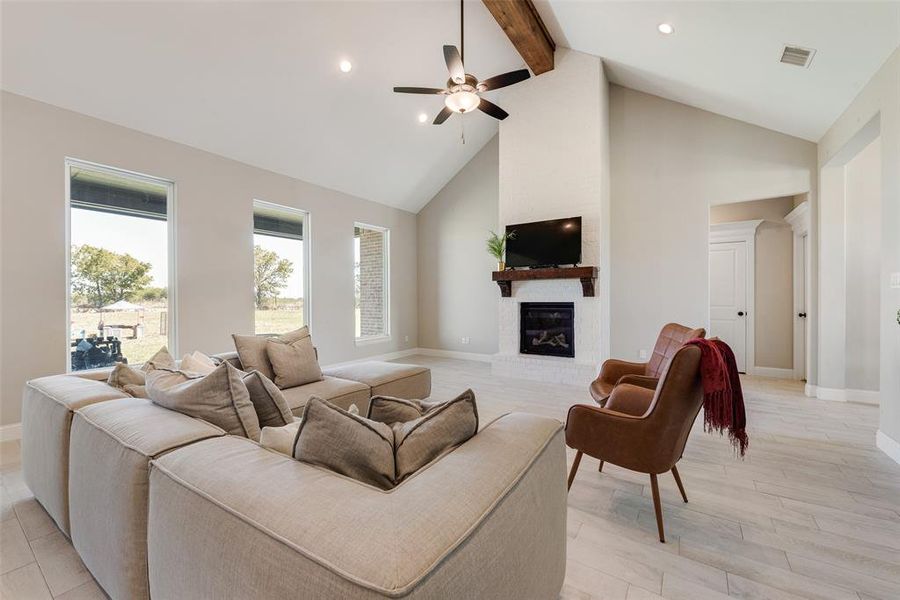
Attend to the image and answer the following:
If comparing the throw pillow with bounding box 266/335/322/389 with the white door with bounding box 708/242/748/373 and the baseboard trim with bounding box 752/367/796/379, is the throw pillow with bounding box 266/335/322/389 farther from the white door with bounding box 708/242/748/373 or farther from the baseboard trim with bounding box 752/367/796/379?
the baseboard trim with bounding box 752/367/796/379

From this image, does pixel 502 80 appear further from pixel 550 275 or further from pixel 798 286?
pixel 798 286

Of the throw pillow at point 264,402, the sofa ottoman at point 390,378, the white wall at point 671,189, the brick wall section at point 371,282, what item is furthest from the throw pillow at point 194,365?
the white wall at point 671,189

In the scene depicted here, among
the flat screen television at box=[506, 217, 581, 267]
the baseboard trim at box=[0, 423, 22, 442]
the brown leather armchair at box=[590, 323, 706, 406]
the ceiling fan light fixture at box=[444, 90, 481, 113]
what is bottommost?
the baseboard trim at box=[0, 423, 22, 442]

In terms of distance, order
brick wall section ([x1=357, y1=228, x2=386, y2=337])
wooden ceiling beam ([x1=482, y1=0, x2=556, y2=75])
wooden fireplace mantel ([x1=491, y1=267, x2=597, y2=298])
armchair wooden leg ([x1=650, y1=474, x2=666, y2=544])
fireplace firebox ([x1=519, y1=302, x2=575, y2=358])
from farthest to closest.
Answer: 1. brick wall section ([x1=357, y1=228, x2=386, y2=337])
2. fireplace firebox ([x1=519, y1=302, x2=575, y2=358])
3. wooden fireplace mantel ([x1=491, y1=267, x2=597, y2=298])
4. wooden ceiling beam ([x1=482, y1=0, x2=556, y2=75])
5. armchair wooden leg ([x1=650, y1=474, x2=666, y2=544])

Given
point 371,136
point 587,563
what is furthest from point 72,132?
point 587,563

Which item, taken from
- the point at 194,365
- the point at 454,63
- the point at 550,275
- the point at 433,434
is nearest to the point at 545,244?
the point at 550,275

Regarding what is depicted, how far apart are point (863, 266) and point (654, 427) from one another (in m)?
4.09

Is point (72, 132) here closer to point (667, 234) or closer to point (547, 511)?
point (547, 511)

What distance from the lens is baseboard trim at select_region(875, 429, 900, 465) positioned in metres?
2.61

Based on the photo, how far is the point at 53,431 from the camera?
1.75 m

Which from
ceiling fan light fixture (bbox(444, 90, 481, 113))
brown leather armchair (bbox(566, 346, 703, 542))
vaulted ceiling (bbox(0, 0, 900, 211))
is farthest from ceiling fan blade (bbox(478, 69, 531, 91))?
brown leather armchair (bbox(566, 346, 703, 542))

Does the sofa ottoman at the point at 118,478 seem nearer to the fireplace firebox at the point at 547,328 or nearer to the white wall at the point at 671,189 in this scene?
the fireplace firebox at the point at 547,328

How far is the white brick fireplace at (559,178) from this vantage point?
4879mm

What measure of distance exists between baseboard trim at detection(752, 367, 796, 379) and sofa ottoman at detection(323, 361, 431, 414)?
4.92 meters
